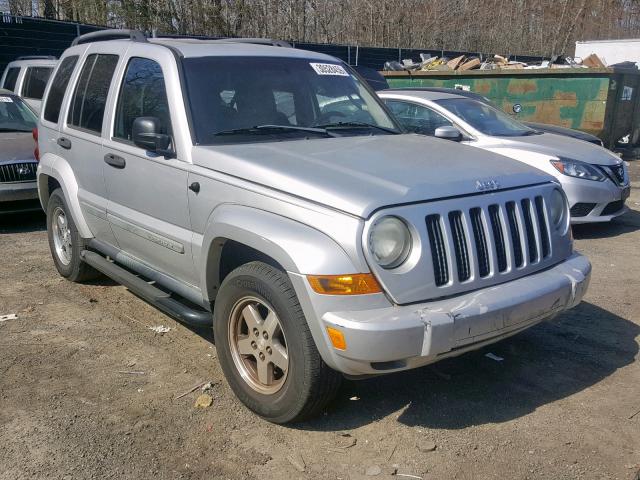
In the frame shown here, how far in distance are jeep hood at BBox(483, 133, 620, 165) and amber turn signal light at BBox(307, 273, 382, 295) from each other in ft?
18.3

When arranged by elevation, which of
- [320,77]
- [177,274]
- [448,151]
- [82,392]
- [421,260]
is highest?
[320,77]

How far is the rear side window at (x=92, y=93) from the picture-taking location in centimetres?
517

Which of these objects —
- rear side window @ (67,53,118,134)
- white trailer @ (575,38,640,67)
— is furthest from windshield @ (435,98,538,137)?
white trailer @ (575,38,640,67)

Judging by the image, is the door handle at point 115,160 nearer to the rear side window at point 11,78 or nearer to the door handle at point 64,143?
the door handle at point 64,143

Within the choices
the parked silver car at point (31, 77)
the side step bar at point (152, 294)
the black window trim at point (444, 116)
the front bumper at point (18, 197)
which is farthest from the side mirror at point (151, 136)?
the parked silver car at point (31, 77)

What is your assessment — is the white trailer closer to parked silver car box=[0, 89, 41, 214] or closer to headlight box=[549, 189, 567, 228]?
parked silver car box=[0, 89, 41, 214]

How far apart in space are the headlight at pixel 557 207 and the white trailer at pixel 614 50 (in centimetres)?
1884

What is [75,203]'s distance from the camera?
18.1 ft

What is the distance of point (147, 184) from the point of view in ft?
14.8

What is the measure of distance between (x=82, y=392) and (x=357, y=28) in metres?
20.6

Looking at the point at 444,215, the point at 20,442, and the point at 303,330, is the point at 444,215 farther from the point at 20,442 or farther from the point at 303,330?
the point at 20,442

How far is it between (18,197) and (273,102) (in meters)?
4.69

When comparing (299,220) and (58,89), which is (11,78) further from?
(299,220)

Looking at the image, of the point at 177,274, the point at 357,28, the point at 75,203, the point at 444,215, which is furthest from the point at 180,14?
the point at 444,215
